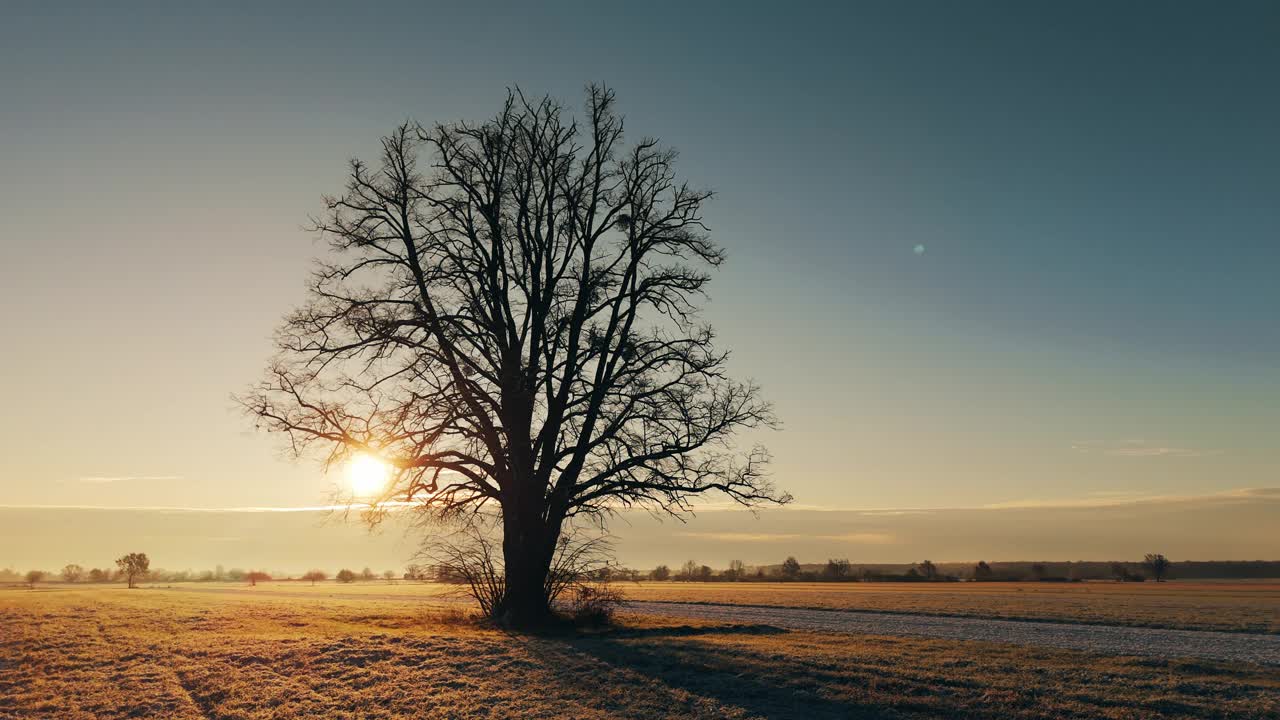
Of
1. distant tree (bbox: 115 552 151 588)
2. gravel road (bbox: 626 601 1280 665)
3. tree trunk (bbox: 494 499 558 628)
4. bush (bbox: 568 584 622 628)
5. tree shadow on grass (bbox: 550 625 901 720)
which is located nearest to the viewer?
tree shadow on grass (bbox: 550 625 901 720)

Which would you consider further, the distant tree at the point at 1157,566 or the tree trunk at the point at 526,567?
the distant tree at the point at 1157,566

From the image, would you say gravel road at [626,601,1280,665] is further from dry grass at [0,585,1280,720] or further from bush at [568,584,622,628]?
bush at [568,584,622,628]

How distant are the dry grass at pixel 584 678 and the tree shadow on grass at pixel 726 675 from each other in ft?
0.15

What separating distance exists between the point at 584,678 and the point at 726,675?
→ 268 centimetres

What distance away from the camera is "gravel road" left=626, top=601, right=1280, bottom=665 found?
19844 mm

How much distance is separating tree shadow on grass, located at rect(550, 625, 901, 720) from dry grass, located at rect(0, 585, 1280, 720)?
0.05m

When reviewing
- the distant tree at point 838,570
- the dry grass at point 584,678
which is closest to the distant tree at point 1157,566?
the distant tree at point 838,570

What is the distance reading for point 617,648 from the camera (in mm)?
18156

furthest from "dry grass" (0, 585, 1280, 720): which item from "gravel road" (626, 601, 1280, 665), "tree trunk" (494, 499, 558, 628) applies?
"gravel road" (626, 601, 1280, 665)

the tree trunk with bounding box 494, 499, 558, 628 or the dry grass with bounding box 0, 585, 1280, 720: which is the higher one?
the tree trunk with bounding box 494, 499, 558, 628

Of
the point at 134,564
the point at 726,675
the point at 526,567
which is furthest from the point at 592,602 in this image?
the point at 134,564

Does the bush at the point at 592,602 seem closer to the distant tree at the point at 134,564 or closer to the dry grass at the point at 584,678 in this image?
the dry grass at the point at 584,678

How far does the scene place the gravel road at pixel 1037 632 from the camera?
65.1 feet

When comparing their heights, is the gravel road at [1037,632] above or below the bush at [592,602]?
below
